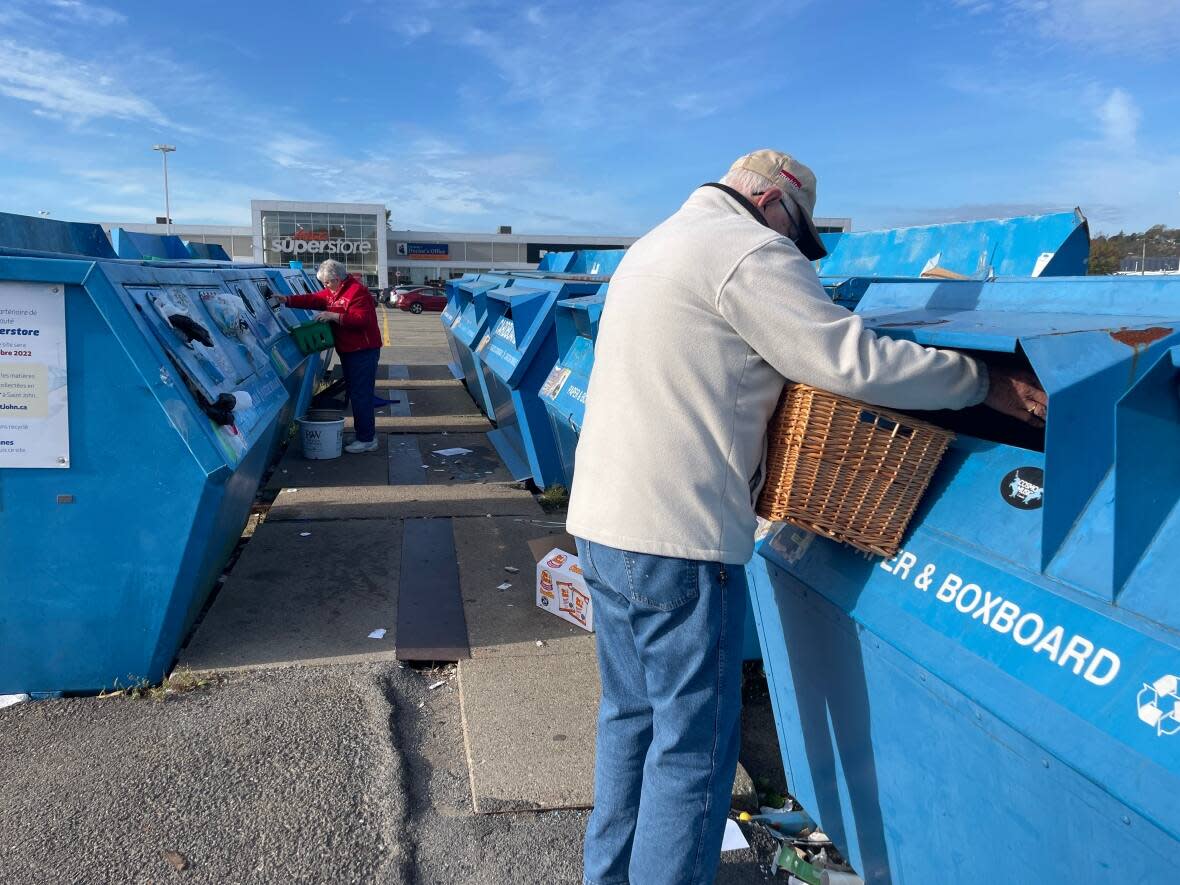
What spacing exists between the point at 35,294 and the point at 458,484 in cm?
388

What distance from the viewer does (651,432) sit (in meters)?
1.82

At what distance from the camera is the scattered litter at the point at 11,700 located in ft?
10.5

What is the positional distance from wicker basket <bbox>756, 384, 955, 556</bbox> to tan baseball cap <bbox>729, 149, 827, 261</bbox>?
45 centimetres

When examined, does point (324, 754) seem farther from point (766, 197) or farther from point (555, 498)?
point (555, 498)

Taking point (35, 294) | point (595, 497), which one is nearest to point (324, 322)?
point (35, 294)

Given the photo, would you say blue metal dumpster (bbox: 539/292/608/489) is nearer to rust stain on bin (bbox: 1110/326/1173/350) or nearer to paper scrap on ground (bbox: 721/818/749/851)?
paper scrap on ground (bbox: 721/818/749/851)

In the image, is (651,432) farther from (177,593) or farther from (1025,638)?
(177,593)

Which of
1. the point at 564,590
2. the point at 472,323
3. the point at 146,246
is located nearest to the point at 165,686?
the point at 564,590

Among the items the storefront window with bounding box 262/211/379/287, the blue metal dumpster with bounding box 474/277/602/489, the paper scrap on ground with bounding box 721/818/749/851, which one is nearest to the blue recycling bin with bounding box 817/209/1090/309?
the blue metal dumpster with bounding box 474/277/602/489

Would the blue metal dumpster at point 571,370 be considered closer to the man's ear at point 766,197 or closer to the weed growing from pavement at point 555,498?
the weed growing from pavement at point 555,498

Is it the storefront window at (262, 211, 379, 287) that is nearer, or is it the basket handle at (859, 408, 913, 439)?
the basket handle at (859, 408, 913, 439)

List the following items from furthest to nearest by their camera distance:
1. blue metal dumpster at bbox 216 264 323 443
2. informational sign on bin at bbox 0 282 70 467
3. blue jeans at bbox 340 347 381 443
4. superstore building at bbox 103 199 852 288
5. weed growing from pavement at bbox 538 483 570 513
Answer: superstore building at bbox 103 199 852 288 → blue jeans at bbox 340 347 381 443 → weed growing from pavement at bbox 538 483 570 513 → blue metal dumpster at bbox 216 264 323 443 → informational sign on bin at bbox 0 282 70 467

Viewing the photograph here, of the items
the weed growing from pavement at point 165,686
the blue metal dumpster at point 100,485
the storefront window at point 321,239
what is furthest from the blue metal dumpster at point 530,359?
the storefront window at point 321,239

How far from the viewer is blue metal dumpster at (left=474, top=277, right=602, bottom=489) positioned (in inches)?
219
